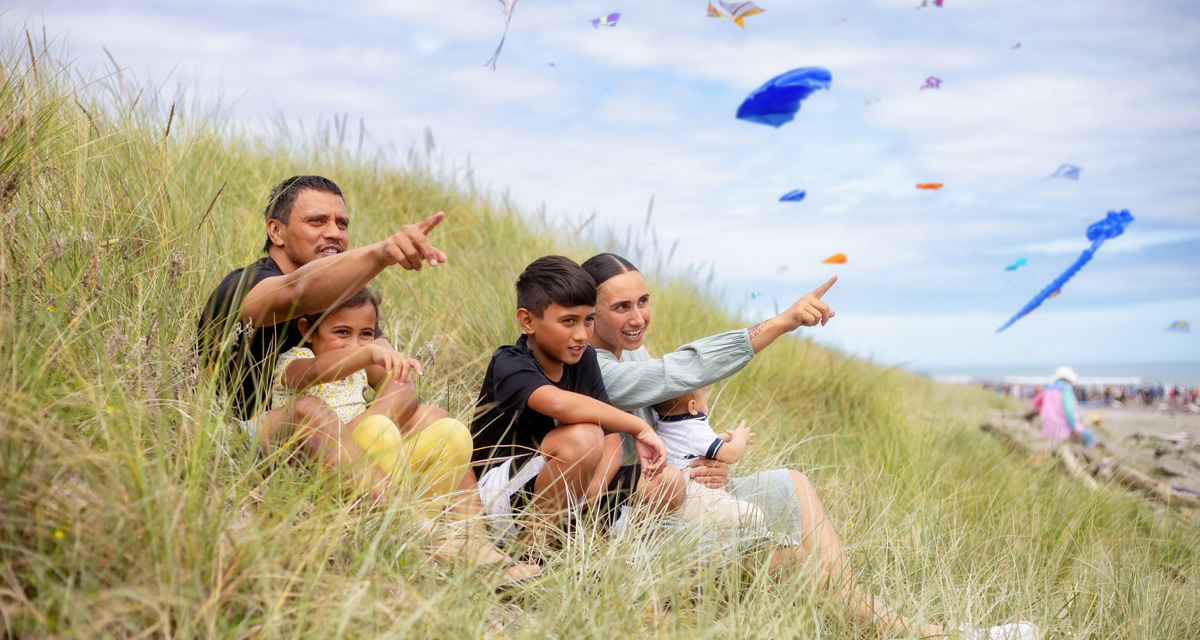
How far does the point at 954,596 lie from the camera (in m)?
2.81

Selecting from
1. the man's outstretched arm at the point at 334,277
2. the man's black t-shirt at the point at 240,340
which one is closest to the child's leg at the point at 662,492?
the man's outstretched arm at the point at 334,277

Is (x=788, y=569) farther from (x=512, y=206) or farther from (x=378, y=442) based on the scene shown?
(x=512, y=206)

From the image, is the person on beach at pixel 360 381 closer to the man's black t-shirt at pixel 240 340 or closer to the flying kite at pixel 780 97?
the man's black t-shirt at pixel 240 340

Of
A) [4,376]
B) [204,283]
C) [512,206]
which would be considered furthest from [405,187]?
[4,376]

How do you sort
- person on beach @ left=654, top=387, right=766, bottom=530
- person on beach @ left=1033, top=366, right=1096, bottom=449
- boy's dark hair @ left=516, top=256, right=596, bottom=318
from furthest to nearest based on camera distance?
person on beach @ left=1033, top=366, right=1096, bottom=449
person on beach @ left=654, top=387, right=766, bottom=530
boy's dark hair @ left=516, top=256, right=596, bottom=318

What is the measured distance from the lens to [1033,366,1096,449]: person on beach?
360 inches

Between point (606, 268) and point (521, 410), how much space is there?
0.76m

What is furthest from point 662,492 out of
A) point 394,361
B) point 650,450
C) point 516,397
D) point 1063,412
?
point 1063,412

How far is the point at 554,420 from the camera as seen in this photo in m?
2.78

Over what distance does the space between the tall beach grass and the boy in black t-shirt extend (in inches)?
9.2

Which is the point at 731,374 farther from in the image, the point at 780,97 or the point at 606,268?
the point at 780,97

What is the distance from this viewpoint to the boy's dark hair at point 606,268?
120 inches

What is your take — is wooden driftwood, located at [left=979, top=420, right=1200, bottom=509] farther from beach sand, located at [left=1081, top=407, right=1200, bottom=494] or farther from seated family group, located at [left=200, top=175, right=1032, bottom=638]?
seated family group, located at [left=200, top=175, right=1032, bottom=638]

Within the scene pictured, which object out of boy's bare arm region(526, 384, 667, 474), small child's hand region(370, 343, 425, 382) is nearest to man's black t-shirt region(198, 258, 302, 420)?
small child's hand region(370, 343, 425, 382)
